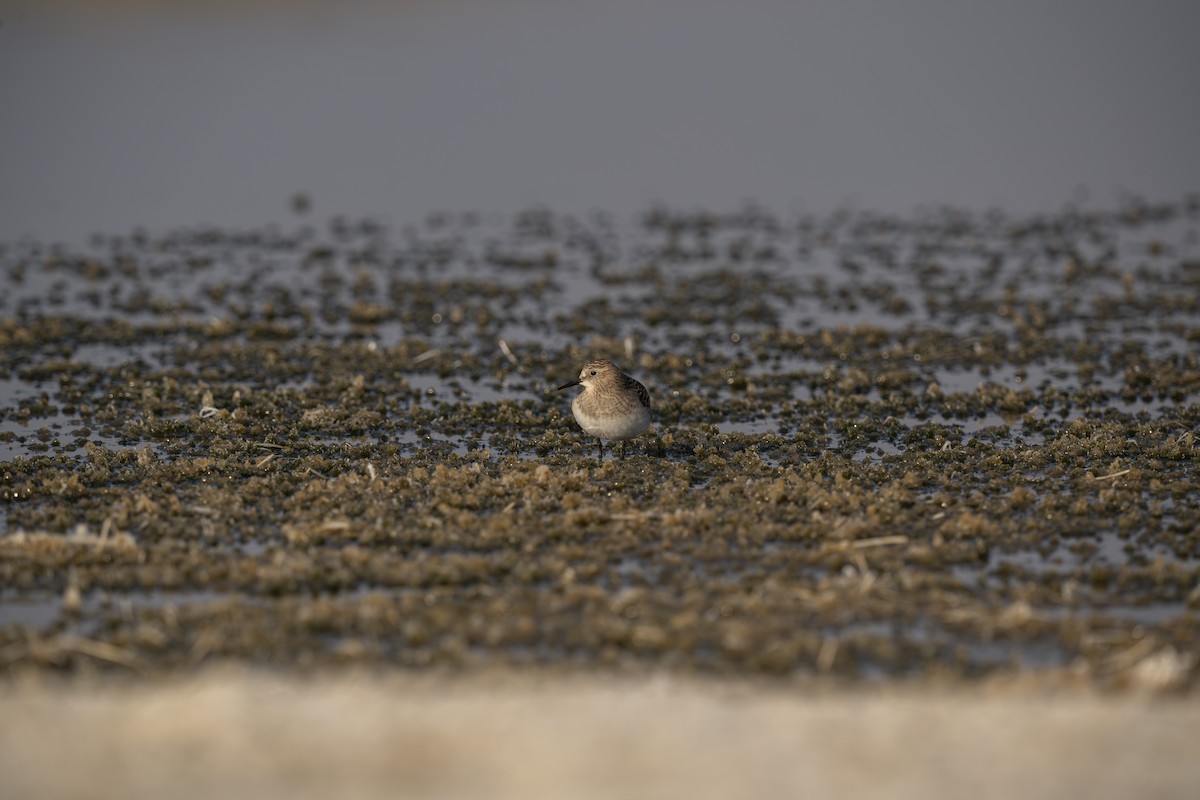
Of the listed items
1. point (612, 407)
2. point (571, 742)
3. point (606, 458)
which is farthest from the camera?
point (606, 458)

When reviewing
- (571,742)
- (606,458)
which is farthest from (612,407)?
(571,742)

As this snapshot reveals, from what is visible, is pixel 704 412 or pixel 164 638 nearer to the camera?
pixel 164 638

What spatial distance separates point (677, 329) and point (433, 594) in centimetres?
1087

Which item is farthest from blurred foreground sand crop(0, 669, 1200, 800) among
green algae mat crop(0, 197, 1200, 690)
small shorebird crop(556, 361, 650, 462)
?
small shorebird crop(556, 361, 650, 462)

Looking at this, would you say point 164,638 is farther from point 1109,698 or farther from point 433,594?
point 1109,698

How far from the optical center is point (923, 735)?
862 cm

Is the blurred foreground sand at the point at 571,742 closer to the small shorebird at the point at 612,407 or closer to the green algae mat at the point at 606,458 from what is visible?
the green algae mat at the point at 606,458

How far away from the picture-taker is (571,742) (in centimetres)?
848

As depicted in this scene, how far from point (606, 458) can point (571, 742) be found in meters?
7.12

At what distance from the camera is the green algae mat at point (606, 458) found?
1042 cm

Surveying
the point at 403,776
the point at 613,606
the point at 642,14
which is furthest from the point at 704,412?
the point at 642,14

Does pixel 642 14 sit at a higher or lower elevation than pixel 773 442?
higher

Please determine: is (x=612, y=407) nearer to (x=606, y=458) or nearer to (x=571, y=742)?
(x=606, y=458)

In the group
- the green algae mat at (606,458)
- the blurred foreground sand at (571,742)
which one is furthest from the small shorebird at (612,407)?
the blurred foreground sand at (571,742)
